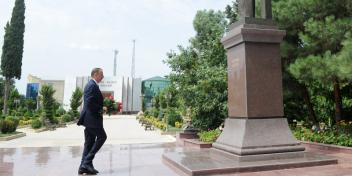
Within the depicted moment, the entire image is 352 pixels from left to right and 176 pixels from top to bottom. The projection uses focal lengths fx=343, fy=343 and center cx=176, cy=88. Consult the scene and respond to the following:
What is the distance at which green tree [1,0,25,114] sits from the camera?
32.1 metres

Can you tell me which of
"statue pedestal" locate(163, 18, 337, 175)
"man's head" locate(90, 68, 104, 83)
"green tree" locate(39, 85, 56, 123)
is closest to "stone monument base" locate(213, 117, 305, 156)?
"statue pedestal" locate(163, 18, 337, 175)

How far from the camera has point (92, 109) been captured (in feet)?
20.2

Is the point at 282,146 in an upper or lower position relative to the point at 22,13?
lower

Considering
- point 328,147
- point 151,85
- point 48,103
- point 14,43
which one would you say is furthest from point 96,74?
point 151,85

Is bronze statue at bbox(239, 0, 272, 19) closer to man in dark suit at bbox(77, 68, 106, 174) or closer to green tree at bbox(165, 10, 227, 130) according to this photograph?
man in dark suit at bbox(77, 68, 106, 174)

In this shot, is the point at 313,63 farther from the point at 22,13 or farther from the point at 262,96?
the point at 22,13

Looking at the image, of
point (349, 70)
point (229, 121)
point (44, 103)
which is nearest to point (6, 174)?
point (229, 121)

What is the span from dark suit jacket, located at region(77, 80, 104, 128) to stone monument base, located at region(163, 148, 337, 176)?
1750 mm

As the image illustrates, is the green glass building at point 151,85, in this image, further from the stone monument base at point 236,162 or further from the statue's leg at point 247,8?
the stone monument base at point 236,162

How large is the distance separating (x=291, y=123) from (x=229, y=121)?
733cm

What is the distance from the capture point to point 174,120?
2558cm

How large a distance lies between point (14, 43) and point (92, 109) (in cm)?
3033

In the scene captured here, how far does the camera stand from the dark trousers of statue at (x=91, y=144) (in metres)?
6.06

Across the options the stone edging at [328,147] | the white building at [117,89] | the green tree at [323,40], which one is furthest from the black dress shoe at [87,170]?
the white building at [117,89]
